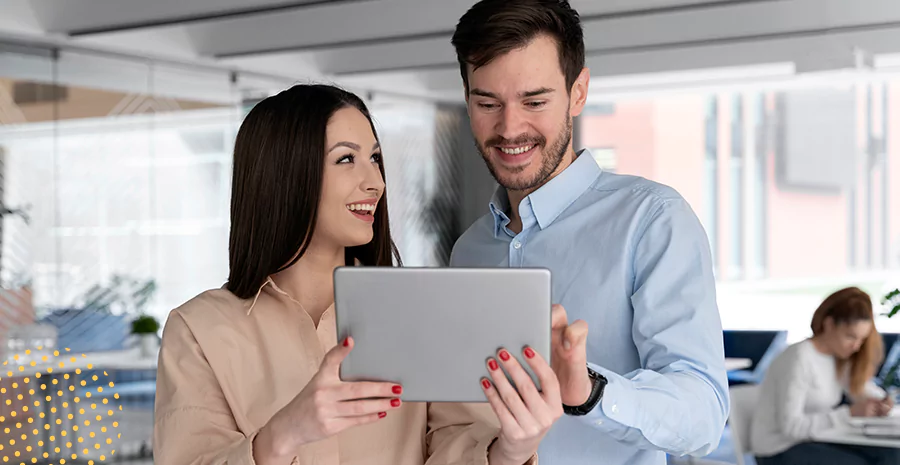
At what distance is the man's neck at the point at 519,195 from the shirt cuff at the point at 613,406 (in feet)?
1.77

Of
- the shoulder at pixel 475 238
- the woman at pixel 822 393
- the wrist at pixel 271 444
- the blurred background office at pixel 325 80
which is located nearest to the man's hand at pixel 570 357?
the wrist at pixel 271 444

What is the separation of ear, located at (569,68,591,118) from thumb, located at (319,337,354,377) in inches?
32.8

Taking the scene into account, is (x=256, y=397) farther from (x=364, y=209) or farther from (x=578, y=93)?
(x=578, y=93)

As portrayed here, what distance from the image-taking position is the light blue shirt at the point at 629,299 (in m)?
1.65

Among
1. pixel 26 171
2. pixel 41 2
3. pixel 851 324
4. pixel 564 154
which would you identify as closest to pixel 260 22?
pixel 41 2

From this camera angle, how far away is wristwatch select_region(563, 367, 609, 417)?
1534mm

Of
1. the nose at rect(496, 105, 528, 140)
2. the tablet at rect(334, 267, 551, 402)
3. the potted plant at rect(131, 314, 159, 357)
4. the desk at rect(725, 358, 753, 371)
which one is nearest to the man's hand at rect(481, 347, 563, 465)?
the tablet at rect(334, 267, 551, 402)

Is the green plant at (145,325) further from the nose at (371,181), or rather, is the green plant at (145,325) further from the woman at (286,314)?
the nose at (371,181)

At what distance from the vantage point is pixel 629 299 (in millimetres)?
1893

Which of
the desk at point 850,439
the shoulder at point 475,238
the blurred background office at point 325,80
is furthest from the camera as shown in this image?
the blurred background office at point 325,80

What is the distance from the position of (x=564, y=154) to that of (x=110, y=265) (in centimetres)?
530

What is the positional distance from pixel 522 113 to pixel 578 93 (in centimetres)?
22

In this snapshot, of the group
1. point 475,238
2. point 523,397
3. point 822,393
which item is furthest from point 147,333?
point 523,397

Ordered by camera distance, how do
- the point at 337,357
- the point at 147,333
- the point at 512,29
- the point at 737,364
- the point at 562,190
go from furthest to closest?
the point at 737,364 < the point at 147,333 < the point at 562,190 < the point at 512,29 < the point at 337,357
